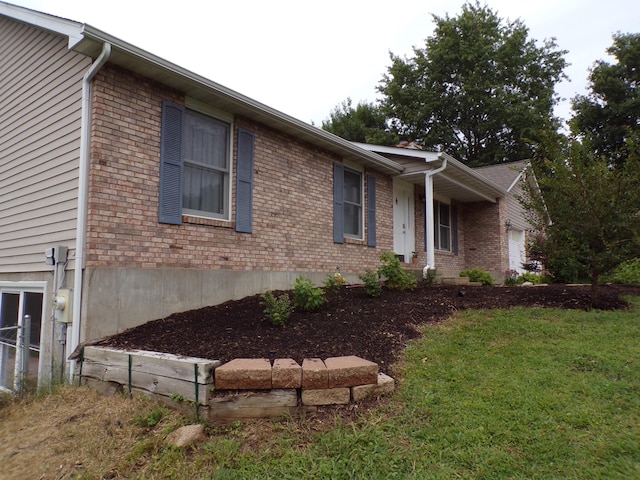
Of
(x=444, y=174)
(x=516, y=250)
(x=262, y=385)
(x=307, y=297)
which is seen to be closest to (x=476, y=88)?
(x=516, y=250)

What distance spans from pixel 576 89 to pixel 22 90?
26.5 metres

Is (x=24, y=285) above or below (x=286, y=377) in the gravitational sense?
above

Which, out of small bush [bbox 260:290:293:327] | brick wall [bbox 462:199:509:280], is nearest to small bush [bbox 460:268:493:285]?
brick wall [bbox 462:199:509:280]

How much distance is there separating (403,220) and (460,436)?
8.30 metres

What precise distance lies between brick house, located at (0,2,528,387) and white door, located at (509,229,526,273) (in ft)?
26.4

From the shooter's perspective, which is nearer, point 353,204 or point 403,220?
point 353,204

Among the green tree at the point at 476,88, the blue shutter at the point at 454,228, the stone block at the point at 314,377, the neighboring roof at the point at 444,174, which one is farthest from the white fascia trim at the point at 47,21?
the green tree at the point at 476,88

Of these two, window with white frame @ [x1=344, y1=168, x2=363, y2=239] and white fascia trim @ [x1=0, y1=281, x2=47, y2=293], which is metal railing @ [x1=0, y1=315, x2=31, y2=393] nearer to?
white fascia trim @ [x1=0, y1=281, x2=47, y2=293]

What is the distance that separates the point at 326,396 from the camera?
314 cm

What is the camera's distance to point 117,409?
132 inches

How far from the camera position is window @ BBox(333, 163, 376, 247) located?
8372mm

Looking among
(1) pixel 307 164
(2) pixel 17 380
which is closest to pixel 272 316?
(2) pixel 17 380

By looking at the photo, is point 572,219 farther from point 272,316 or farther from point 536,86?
point 536,86

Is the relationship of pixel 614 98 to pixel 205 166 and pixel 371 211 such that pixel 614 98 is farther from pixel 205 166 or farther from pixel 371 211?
pixel 205 166
